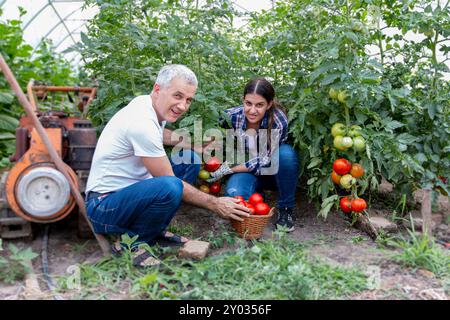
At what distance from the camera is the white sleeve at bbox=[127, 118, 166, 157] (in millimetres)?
2371

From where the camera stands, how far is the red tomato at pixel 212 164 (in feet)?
10.5

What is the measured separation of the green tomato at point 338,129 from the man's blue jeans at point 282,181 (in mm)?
320

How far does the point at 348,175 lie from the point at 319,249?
0.51m

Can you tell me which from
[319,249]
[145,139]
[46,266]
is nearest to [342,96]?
[319,249]

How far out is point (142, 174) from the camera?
262 centimetres

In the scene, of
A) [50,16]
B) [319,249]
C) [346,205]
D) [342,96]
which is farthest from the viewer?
[50,16]

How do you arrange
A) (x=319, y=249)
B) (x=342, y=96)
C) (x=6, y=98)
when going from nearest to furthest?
1. (x=319, y=249)
2. (x=342, y=96)
3. (x=6, y=98)

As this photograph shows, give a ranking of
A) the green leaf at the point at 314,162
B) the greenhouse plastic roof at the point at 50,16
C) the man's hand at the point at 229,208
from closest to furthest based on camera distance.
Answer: the man's hand at the point at 229,208
the green leaf at the point at 314,162
the greenhouse plastic roof at the point at 50,16

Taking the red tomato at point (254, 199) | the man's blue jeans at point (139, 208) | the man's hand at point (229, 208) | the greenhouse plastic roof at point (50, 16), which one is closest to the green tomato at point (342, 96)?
the red tomato at point (254, 199)

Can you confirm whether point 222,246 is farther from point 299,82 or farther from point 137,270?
point 299,82

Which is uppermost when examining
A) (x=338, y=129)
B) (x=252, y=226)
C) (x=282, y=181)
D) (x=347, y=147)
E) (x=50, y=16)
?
(x=50, y=16)

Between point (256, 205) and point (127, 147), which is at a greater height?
point (127, 147)

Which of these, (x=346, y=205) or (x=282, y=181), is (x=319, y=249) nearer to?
(x=346, y=205)

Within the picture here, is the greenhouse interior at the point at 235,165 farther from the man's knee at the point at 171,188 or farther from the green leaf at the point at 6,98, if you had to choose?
the green leaf at the point at 6,98
